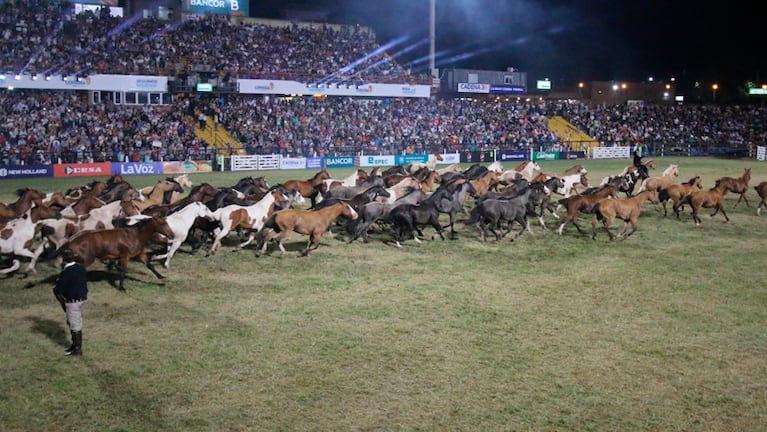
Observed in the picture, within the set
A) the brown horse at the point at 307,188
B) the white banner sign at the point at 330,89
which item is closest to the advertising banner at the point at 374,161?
the white banner sign at the point at 330,89

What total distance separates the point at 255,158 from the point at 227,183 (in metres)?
8.41

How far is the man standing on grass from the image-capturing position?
773cm

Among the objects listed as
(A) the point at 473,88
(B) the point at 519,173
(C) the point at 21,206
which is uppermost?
(A) the point at 473,88

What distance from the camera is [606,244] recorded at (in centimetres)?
1527

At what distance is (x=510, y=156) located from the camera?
→ 1699 inches

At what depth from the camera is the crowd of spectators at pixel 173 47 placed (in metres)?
35.8

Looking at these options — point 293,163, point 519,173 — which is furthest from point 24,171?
point 519,173

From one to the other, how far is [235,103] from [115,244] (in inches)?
1260

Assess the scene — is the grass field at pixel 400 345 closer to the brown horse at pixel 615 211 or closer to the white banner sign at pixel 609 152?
the brown horse at pixel 615 211

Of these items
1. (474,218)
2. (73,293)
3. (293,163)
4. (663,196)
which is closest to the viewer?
(73,293)

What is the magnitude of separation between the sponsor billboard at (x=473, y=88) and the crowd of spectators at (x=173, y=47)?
552 centimetres

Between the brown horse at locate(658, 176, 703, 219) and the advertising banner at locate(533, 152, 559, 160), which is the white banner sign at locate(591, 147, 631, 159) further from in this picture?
the brown horse at locate(658, 176, 703, 219)

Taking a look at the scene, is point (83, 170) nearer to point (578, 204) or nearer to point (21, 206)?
point (21, 206)

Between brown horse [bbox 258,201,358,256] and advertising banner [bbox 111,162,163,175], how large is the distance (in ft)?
67.9
